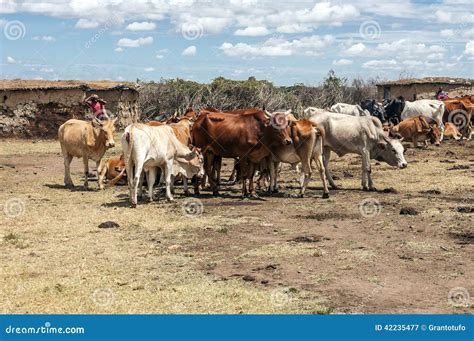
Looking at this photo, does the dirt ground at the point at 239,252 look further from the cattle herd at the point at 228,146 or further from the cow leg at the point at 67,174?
the cattle herd at the point at 228,146

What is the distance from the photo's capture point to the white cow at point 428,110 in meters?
27.0

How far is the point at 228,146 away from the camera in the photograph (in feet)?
50.7

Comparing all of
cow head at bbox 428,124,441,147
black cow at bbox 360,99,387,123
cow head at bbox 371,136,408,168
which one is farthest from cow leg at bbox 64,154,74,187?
black cow at bbox 360,99,387,123

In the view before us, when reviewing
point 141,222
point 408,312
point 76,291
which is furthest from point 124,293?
point 141,222

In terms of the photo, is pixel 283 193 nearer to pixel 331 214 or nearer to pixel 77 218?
pixel 331 214

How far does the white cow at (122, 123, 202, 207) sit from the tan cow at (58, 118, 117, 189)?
155 cm

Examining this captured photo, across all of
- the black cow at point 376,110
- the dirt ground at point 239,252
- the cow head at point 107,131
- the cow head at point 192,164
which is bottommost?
the dirt ground at point 239,252

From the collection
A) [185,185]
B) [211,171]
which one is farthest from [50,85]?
[185,185]

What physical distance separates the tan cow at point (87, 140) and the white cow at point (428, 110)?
46.6ft

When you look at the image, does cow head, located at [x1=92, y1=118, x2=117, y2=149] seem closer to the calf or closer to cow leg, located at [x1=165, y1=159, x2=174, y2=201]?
cow leg, located at [x1=165, y1=159, x2=174, y2=201]

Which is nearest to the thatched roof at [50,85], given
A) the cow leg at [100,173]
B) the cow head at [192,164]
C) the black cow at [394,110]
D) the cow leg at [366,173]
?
the black cow at [394,110]

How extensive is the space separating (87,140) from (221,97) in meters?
21.4

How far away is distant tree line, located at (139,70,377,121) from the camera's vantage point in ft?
119

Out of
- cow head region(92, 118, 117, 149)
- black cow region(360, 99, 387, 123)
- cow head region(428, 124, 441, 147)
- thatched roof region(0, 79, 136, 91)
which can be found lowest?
cow head region(428, 124, 441, 147)
